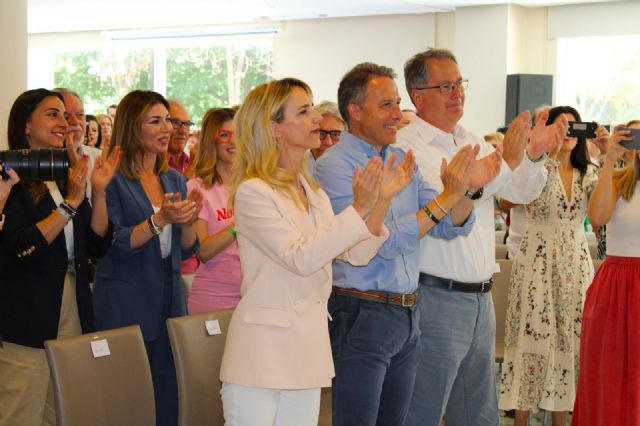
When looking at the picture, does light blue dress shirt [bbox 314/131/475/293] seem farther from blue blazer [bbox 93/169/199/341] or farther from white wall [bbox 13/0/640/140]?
white wall [bbox 13/0/640/140]

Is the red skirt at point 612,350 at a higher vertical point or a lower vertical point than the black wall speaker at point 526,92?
lower

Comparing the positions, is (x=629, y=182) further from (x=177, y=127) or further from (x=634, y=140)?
(x=177, y=127)

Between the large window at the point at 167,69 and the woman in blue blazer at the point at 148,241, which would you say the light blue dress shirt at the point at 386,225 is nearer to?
the woman in blue blazer at the point at 148,241

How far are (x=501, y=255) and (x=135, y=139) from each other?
2509 millimetres

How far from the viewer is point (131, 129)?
12.3 feet

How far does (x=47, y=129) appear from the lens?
3510mm

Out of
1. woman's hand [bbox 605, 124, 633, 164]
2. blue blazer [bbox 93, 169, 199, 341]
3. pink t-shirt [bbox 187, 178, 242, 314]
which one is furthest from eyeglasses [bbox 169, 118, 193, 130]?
woman's hand [bbox 605, 124, 633, 164]

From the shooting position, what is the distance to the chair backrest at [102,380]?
2672mm

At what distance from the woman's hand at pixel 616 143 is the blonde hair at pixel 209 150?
169 cm

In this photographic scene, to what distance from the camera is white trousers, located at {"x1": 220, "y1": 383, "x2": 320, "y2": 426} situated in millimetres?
2426

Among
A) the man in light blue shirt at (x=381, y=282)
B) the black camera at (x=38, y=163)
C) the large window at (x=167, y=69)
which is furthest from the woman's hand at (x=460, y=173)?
the large window at (x=167, y=69)

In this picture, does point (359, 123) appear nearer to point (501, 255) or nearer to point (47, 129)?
point (47, 129)

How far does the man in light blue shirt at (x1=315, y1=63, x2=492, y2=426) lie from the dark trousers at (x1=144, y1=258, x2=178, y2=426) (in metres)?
0.96

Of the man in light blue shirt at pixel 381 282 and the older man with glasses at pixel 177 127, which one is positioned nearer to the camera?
the man in light blue shirt at pixel 381 282
